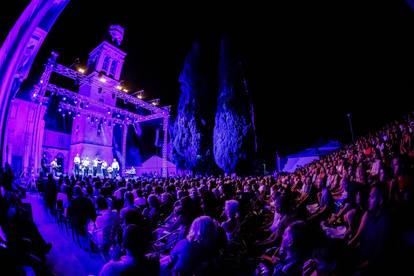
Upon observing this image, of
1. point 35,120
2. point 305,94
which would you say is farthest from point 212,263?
point 305,94

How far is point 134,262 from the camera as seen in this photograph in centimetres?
196

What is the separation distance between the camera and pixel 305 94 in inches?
1273

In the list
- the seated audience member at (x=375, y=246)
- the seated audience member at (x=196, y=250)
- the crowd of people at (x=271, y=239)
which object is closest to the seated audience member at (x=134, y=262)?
the crowd of people at (x=271, y=239)

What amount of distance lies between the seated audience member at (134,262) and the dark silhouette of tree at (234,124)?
26.3 m

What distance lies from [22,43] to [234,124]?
25497 mm

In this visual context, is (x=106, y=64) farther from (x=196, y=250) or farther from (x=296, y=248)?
(x=296, y=248)

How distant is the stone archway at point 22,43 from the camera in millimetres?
3279

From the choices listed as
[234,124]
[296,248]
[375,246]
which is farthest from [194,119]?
[375,246]

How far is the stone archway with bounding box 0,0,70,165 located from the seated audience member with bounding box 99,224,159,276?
10.4ft

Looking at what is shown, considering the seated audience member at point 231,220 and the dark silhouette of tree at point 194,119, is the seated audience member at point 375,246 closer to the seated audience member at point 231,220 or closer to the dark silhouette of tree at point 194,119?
the seated audience member at point 231,220

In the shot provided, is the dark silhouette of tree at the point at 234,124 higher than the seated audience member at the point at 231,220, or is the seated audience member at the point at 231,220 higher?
the dark silhouette of tree at the point at 234,124

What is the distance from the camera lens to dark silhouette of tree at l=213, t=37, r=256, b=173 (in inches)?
1105

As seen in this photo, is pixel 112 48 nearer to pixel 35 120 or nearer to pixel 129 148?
pixel 129 148

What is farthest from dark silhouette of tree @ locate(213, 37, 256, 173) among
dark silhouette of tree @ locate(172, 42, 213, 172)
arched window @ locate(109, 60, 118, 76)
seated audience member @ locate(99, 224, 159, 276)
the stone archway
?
seated audience member @ locate(99, 224, 159, 276)
